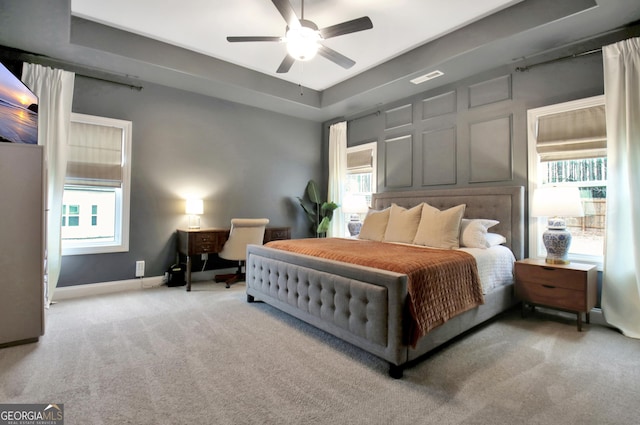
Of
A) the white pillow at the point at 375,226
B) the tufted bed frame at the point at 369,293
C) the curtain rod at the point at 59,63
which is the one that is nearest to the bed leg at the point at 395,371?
the tufted bed frame at the point at 369,293

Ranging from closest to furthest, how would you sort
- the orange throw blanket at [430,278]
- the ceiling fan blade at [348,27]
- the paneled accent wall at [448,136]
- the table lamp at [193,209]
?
the orange throw blanket at [430,278] → the ceiling fan blade at [348,27] → the paneled accent wall at [448,136] → the table lamp at [193,209]

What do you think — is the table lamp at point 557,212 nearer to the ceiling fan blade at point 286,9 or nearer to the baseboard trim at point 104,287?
the ceiling fan blade at point 286,9

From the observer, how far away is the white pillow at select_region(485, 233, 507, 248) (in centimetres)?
325

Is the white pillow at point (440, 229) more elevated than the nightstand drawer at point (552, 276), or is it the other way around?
the white pillow at point (440, 229)

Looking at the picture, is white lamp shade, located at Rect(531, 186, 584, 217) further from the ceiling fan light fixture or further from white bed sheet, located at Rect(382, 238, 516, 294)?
the ceiling fan light fixture

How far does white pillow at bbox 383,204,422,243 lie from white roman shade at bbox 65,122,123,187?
11.8 feet

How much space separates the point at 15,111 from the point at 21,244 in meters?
1.20

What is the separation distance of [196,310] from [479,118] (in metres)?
4.07

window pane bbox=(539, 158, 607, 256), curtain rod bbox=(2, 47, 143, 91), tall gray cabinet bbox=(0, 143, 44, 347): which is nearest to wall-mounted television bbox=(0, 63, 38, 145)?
tall gray cabinet bbox=(0, 143, 44, 347)

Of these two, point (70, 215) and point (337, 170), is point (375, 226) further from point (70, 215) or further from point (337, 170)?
point (70, 215)

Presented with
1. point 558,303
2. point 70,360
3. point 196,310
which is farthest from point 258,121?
point 558,303

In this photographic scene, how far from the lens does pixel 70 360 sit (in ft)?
7.01

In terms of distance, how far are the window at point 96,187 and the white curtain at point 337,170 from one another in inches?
130

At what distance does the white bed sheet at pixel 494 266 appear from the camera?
2748 mm
